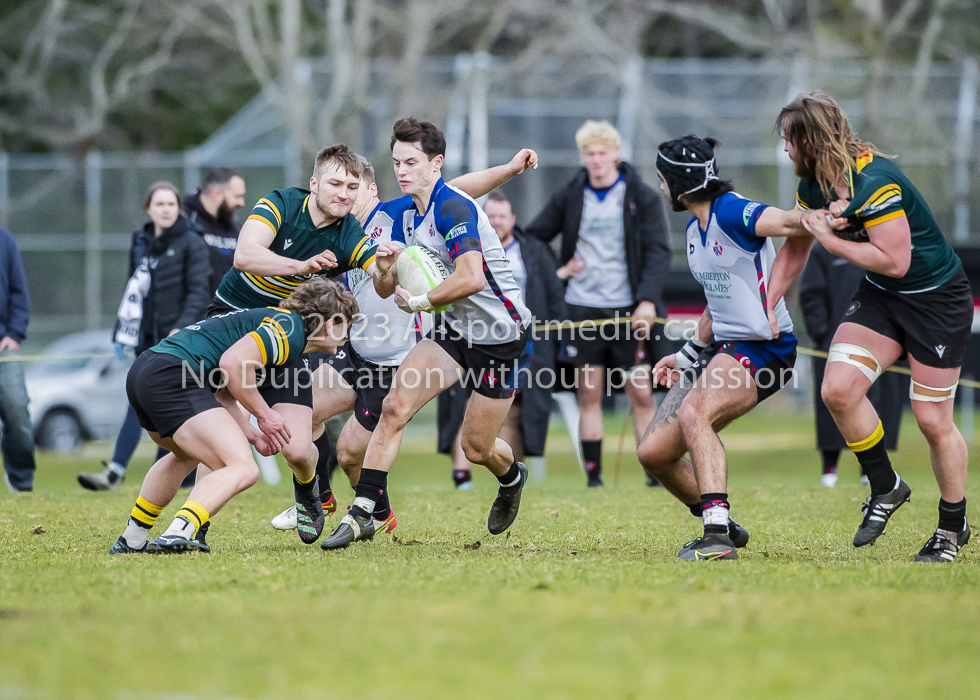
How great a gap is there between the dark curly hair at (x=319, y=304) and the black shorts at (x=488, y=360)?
1.87ft

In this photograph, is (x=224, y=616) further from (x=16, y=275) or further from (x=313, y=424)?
(x=16, y=275)

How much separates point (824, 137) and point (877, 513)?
184 centimetres

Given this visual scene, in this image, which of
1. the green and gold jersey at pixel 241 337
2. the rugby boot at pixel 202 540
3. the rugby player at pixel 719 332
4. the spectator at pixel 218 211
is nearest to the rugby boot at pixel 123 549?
the rugby boot at pixel 202 540

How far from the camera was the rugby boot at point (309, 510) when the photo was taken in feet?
21.1

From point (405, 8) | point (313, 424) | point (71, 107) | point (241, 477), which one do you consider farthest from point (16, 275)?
point (71, 107)

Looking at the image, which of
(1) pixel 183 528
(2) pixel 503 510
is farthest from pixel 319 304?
(2) pixel 503 510

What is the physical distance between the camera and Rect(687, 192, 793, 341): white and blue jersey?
19.1ft

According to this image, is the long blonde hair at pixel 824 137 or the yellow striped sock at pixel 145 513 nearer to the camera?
the long blonde hair at pixel 824 137

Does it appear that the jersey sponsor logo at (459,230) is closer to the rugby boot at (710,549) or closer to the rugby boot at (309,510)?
the rugby boot at (309,510)

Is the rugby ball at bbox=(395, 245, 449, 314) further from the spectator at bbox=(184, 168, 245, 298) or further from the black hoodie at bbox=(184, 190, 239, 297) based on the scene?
the black hoodie at bbox=(184, 190, 239, 297)

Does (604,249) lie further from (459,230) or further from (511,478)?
(459,230)

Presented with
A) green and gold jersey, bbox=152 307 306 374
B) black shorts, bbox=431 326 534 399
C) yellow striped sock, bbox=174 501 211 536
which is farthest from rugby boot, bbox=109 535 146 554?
black shorts, bbox=431 326 534 399

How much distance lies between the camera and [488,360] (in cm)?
625

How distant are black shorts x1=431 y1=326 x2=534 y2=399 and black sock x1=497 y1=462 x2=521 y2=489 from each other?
0.58 metres
